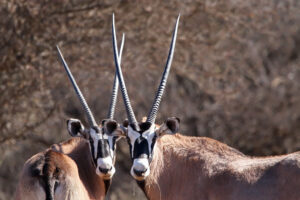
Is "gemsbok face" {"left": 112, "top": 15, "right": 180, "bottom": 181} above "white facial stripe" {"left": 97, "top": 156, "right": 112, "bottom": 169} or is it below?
above

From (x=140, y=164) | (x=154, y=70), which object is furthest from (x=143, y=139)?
(x=154, y=70)

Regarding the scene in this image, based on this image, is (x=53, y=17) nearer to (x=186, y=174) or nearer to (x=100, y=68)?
(x=100, y=68)

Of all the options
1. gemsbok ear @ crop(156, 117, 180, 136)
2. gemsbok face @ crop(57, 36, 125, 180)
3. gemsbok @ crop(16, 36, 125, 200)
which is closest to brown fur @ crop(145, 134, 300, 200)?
gemsbok ear @ crop(156, 117, 180, 136)

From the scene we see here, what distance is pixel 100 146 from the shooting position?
9227mm

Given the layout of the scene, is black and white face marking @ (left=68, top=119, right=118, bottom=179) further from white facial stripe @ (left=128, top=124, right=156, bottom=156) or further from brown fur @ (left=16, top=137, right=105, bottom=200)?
white facial stripe @ (left=128, top=124, right=156, bottom=156)

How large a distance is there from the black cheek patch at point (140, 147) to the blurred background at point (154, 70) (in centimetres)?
485

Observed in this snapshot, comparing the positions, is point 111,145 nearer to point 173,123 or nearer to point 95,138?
point 95,138

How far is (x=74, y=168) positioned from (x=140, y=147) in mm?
852

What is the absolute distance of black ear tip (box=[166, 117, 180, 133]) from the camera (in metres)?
8.66

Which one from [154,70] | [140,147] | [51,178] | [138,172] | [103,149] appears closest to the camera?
[51,178]

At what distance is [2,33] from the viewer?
13070mm

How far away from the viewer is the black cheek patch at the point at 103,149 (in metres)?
9.15

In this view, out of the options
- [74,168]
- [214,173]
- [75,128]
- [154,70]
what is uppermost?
[75,128]

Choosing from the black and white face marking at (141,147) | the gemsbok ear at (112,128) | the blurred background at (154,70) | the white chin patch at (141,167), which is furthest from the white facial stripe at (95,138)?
the blurred background at (154,70)
